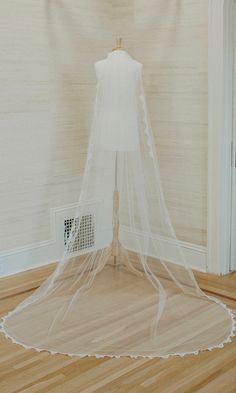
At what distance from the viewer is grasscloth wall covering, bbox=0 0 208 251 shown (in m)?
4.16

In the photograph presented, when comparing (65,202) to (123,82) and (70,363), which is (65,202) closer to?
(123,82)

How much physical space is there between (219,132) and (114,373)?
1.95 metres

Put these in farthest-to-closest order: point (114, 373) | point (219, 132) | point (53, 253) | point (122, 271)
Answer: point (53, 253) < point (122, 271) < point (219, 132) < point (114, 373)

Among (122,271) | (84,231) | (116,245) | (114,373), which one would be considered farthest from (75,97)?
(114,373)

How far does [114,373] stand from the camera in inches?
112

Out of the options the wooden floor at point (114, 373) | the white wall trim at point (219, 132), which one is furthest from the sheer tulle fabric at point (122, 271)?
the white wall trim at point (219, 132)

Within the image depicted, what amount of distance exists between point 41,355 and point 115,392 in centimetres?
55

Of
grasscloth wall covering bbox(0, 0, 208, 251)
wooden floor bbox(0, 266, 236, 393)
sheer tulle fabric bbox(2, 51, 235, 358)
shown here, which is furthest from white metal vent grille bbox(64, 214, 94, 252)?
wooden floor bbox(0, 266, 236, 393)

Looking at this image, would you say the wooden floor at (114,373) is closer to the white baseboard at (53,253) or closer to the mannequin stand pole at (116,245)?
the white baseboard at (53,253)

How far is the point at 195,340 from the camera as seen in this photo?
319 centimetres

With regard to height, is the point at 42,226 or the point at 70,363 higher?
the point at 42,226

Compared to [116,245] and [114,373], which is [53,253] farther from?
[114,373]

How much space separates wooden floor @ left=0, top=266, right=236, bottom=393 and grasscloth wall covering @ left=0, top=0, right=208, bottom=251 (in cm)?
140

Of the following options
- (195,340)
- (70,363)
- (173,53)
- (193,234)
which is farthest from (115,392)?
(173,53)
